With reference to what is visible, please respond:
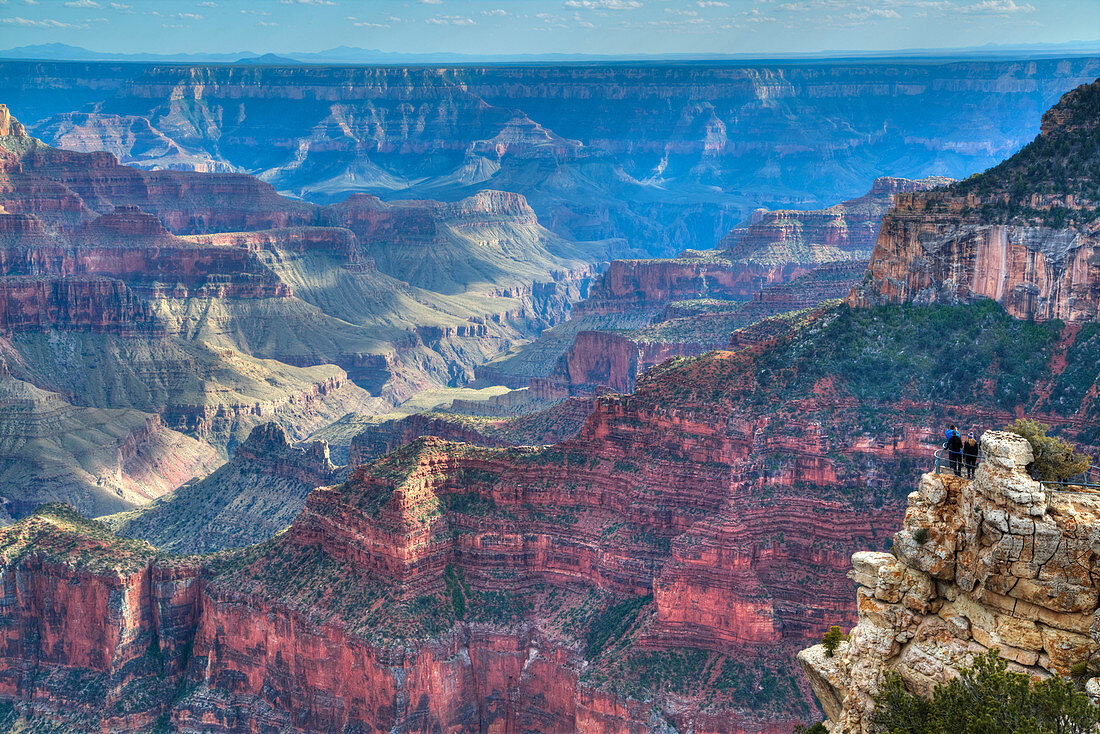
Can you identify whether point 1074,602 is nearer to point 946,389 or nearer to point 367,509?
point 946,389

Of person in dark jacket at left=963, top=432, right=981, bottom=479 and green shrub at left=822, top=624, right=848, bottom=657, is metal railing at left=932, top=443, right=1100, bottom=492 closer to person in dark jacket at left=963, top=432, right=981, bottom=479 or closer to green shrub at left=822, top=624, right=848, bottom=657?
person in dark jacket at left=963, top=432, right=981, bottom=479

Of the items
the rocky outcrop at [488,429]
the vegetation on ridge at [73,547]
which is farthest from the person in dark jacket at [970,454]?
the rocky outcrop at [488,429]

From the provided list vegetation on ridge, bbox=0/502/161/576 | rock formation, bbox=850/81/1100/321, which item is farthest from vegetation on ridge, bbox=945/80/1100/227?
vegetation on ridge, bbox=0/502/161/576

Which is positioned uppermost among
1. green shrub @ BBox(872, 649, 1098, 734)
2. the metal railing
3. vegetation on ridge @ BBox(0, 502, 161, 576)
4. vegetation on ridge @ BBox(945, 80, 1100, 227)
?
vegetation on ridge @ BBox(945, 80, 1100, 227)

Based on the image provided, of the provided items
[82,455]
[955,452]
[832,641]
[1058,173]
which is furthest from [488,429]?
[955,452]

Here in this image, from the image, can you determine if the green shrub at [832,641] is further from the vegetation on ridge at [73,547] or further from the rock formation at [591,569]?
the vegetation on ridge at [73,547]
